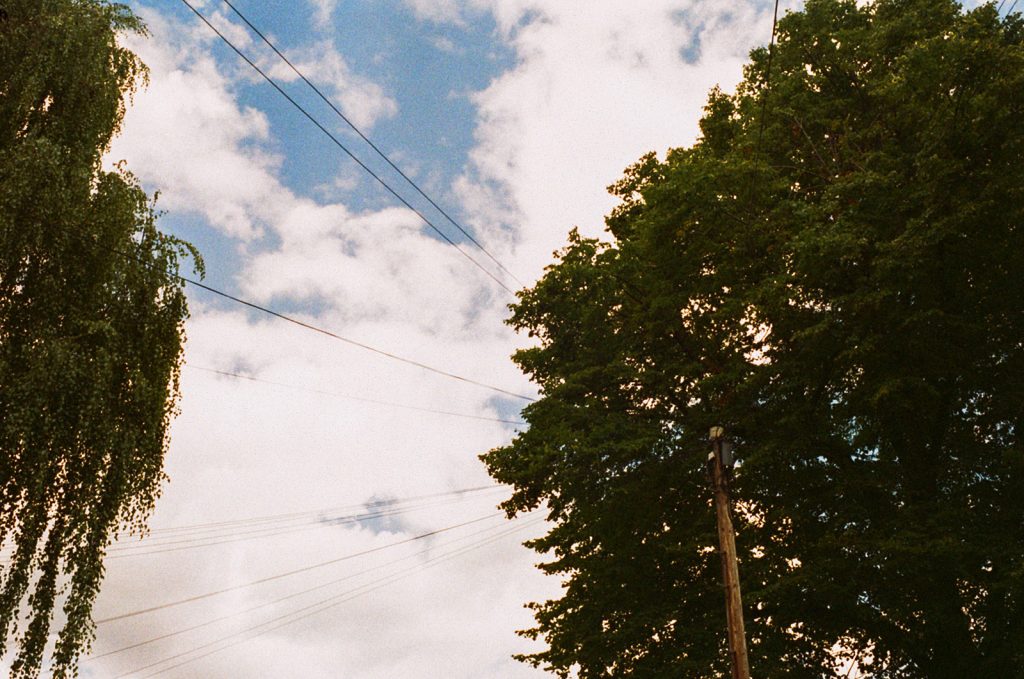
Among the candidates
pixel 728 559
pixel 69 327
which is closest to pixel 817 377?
pixel 728 559

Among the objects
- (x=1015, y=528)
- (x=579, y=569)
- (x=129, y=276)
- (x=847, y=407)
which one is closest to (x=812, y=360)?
(x=847, y=407)

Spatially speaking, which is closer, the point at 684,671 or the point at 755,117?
the point at 684,671

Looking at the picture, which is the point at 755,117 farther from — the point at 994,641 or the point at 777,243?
the point at 994,641

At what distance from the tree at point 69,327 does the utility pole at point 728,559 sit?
888cm

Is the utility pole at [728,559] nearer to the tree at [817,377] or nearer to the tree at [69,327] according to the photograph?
the tree at [817,377]

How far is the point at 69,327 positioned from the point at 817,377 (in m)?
13.0

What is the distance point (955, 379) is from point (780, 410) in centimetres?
310

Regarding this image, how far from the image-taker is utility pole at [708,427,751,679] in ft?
31.5

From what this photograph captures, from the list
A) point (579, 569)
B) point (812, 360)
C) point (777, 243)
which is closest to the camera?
point (812, 360)

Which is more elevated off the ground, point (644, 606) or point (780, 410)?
point (780, 410)

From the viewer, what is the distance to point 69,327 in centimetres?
1138

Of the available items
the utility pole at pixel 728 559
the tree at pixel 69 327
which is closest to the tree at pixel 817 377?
the utility pole at pixel 728 559

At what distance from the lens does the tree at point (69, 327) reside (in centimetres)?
1070

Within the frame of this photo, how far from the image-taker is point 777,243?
49.3 feet
